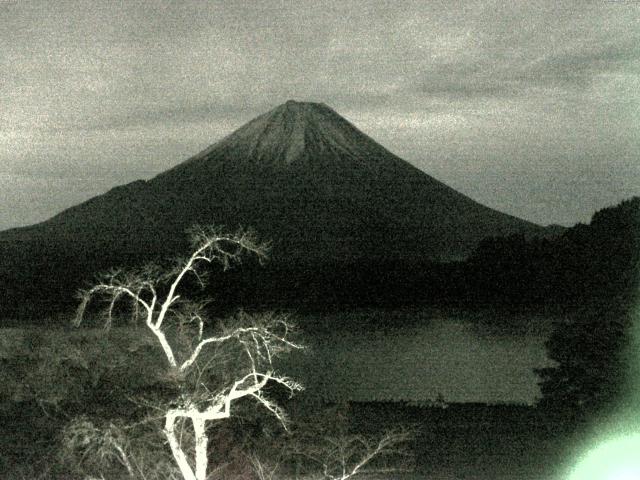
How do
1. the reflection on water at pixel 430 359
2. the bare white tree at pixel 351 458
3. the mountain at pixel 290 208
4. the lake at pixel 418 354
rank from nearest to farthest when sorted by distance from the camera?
the bare white tree at pixel 351 458 → the lake at pixel 418 354 → the reflection on water at pixel 430 359 → the mountain at pixel 290 208

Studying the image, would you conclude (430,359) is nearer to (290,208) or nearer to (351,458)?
(351,458)

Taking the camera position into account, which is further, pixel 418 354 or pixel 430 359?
pixel 418 354

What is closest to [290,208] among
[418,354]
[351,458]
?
[418,354]

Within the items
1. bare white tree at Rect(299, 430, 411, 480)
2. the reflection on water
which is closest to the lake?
the reflection on water

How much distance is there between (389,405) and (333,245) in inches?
1337

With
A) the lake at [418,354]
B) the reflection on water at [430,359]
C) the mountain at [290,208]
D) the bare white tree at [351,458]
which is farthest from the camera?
the mountain at [290,208]

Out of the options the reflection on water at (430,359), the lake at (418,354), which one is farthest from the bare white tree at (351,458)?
the lake at (418,354)

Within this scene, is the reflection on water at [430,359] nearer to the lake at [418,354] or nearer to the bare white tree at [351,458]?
the lake at [418,354]

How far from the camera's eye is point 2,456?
364 inches

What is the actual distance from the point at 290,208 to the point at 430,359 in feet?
105

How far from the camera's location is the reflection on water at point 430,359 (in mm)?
17266

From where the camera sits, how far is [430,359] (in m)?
22.5

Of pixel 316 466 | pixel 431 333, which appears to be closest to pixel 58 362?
pixel 316 466

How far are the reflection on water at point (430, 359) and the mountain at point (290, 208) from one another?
39.1 feet
